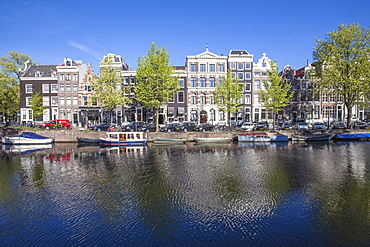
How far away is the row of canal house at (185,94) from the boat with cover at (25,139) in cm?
1648

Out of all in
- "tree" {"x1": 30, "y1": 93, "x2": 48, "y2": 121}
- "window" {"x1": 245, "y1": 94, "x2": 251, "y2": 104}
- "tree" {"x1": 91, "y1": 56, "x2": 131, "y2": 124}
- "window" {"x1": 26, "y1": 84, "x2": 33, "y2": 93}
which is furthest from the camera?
"window" {"x1": 245, "y1": 94, "x2": 251, "y2": 104}

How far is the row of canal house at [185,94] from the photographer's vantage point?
5431 centimetres

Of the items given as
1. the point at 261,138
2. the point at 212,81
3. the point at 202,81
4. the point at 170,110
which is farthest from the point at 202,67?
the point at 261,138

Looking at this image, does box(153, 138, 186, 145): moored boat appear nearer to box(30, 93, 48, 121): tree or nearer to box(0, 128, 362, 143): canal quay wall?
box(0, 128, 362, 143): canal quay wall

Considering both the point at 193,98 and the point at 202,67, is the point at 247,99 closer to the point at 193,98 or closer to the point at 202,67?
the point at 193,98

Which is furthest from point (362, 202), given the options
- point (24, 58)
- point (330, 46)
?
point (24, 58)

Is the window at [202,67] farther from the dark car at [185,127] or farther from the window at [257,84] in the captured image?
the dark car at [185,127]

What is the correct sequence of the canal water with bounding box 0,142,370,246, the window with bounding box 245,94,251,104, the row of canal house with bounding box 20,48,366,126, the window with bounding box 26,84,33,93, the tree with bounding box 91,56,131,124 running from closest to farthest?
the canal water with bounding box 0,142,370,246, the tree with bounding box 91,56,131,124, the row of canal house with bounding box 20,48,366,126, the window with bounding box 26,84,33,93, the window with bounding box 245,94,251,104

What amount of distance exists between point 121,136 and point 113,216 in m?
26.1

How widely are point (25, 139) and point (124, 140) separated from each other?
15616 millimetres

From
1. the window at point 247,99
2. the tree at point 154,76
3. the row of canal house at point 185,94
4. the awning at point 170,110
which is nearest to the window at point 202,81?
the row of canal house at point 185,94

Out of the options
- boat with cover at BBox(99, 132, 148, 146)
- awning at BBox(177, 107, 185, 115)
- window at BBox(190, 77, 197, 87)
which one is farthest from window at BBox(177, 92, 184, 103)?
boat with cover at BBox(99, 132, 148, 146)

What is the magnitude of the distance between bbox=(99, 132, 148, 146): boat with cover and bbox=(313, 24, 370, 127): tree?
32.1m

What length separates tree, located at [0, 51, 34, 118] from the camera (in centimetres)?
5776
